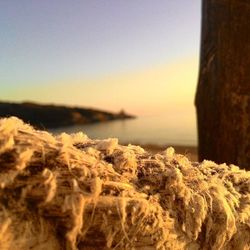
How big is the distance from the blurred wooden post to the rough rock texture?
248cm

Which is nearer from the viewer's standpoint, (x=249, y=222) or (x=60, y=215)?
(x=60, y=215)

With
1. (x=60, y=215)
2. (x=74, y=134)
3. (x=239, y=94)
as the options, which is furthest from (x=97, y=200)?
(x=239, y=94)

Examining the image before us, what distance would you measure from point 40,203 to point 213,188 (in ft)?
3.00

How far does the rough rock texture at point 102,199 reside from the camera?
233cm

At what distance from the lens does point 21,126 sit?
8.16ft

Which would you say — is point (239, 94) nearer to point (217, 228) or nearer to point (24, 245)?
point (217, 228)

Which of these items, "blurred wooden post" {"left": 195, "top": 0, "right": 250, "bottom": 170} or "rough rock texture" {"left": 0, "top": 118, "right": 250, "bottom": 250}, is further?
"blurred wooden post" {"left": 195, "top": 0, "right": 250, "bottom": 170}

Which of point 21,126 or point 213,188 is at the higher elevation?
point 21,126

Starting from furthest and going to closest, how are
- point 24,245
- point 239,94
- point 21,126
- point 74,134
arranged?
point 239,94
point 74,134
point 21,126
point 24,245

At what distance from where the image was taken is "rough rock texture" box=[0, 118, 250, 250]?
233 cm

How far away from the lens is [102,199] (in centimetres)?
245

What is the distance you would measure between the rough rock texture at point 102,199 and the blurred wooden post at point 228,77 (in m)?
2.48

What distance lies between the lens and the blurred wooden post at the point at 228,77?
5.33m

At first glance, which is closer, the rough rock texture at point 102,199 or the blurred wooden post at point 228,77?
the rough rock texture at point 102,199
